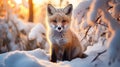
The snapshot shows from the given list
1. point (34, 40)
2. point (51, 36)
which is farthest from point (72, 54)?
point (34, 40)

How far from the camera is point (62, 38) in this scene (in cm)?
588

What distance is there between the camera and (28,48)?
13570 millimetres

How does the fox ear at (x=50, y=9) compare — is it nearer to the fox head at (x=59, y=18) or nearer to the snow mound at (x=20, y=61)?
the fox head at (x=59, y=18)

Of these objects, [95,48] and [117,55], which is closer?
[117,55]

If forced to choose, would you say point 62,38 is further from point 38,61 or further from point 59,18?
point 38,61

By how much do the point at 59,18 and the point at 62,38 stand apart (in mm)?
370

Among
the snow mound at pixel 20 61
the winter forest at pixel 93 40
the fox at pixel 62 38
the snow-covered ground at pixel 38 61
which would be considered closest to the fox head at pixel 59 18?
the fox at pixel 62 38

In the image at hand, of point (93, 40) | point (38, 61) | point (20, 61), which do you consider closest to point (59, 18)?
point (38, 61)

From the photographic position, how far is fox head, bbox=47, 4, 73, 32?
568 centimetres

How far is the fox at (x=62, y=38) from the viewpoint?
229 inches

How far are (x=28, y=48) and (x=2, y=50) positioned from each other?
6.39 feet

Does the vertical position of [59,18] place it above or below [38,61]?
above

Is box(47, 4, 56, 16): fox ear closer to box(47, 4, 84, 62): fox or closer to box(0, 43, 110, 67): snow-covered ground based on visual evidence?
box(47, 4, 84, 62): fox

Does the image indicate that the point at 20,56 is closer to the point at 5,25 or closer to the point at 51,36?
the point at 51,36
